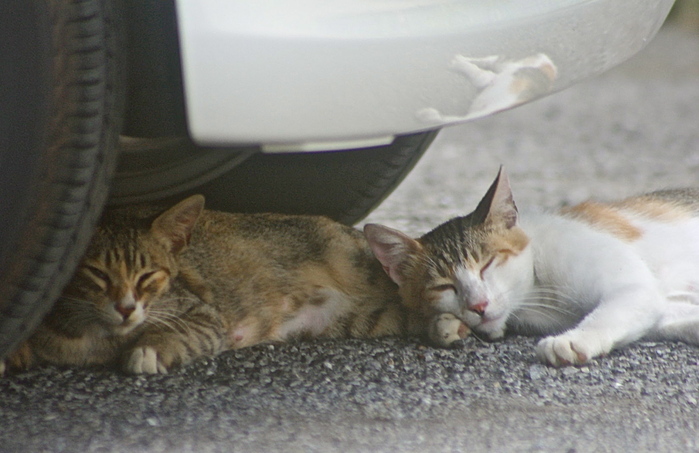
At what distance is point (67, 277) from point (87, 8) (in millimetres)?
628

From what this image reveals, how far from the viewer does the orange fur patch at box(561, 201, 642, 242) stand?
3117 millimetres

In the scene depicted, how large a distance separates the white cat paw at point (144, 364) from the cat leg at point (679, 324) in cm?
156

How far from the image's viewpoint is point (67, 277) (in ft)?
6.93

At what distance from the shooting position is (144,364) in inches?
100

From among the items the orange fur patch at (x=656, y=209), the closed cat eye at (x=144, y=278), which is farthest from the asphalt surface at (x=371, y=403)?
the orange fur patch at (x=656, y=209)

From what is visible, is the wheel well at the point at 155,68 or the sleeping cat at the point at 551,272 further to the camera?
the sleeping cat at the point at 551,272

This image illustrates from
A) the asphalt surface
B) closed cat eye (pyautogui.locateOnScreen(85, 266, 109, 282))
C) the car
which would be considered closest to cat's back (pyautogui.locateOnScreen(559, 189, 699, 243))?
the asphalt surface

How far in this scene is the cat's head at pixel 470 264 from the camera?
2875 millimetres

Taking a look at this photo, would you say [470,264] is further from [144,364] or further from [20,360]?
[20,360]

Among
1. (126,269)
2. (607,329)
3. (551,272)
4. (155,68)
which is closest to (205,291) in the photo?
(126,269)

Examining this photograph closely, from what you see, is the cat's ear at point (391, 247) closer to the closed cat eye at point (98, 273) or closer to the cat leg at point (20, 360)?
the closed cat eye at point (98, 273)

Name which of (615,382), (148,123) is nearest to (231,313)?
(148,123)

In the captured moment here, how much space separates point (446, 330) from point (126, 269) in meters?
1.00

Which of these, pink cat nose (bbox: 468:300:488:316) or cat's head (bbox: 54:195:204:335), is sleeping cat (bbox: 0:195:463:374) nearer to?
cat's head (bbox: 54:195:204:335)
